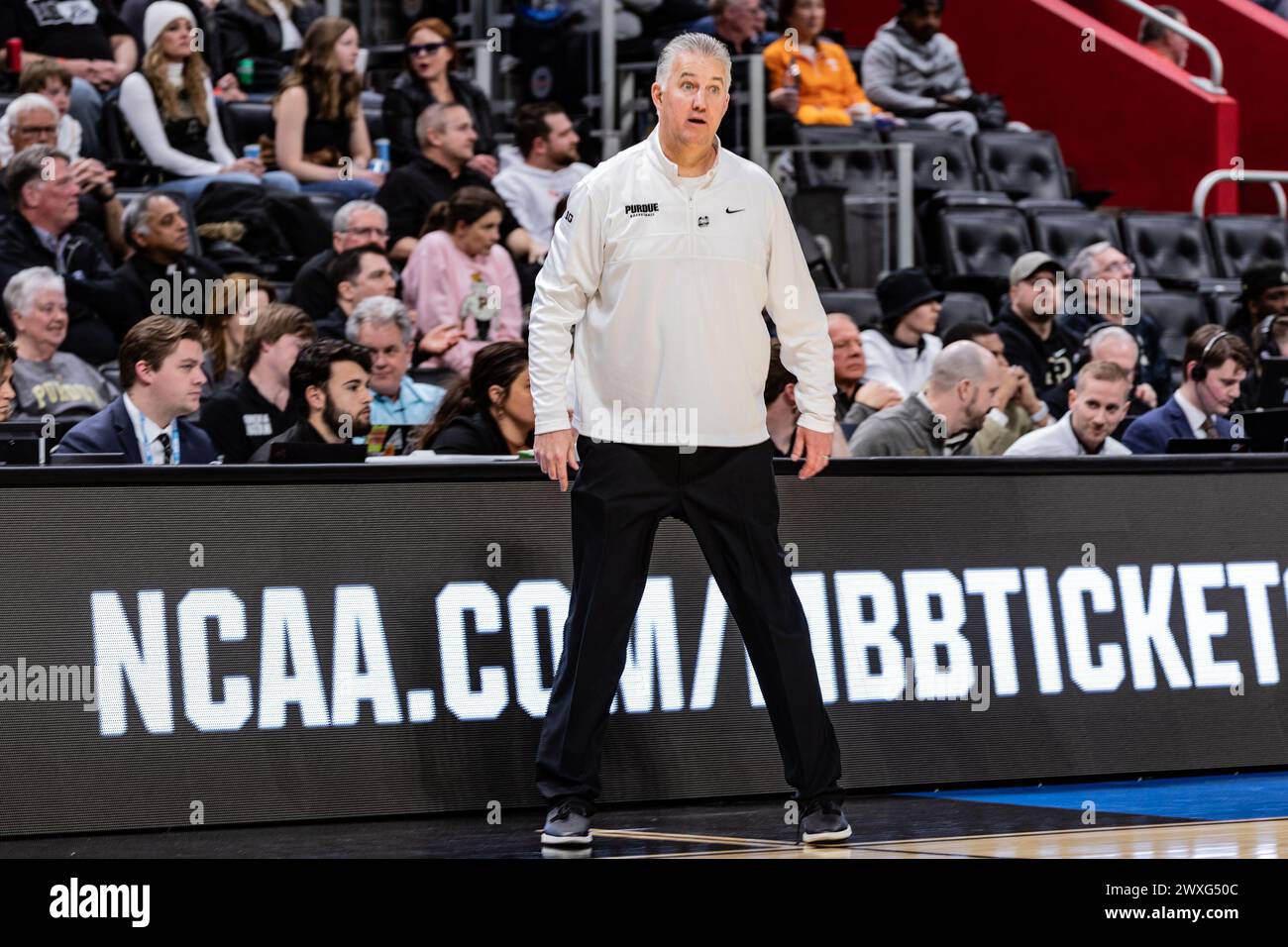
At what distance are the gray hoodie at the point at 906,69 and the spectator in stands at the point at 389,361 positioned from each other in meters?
5.93

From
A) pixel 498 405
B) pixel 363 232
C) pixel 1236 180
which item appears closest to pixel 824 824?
pixel 498 405

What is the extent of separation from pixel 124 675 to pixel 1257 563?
3456 millimetres

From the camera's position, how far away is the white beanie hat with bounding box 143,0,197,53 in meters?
10.1

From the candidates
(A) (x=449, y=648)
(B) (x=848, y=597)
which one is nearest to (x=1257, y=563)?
(B) (x=848, y=597)

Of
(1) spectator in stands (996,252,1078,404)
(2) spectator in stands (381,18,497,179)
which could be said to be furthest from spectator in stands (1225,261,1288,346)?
(2) spectator in stands (381,18,497,179)

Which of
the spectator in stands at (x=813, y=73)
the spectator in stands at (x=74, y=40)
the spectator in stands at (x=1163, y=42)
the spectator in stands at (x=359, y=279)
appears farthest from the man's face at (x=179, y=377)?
the spectator in stands at (x=1163, y=42)

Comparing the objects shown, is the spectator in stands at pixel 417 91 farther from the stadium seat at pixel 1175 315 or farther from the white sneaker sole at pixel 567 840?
the white sneaker sole at pixel 567 840

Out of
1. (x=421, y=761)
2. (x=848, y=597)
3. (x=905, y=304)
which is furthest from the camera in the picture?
(x=905, y=304)

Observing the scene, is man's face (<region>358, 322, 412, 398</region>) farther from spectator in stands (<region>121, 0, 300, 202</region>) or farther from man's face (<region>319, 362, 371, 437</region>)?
spectator in stands (<region>121, 0, 300, 202</region>)

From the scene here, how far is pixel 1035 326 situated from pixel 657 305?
5.77 meters

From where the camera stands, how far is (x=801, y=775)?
5.05 m

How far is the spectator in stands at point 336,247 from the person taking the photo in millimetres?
9273

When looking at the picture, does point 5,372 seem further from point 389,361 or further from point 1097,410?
point 1097,410
